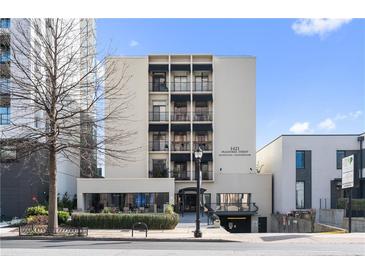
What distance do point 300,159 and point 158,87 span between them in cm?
1628

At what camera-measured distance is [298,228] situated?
36.8 meters

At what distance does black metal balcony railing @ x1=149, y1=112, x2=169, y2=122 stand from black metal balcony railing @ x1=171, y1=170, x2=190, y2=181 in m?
5.58

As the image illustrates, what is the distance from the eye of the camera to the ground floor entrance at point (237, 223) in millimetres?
43031

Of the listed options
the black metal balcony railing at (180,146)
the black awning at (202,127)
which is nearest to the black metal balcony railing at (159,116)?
the black metal balcony railing at (180,146)

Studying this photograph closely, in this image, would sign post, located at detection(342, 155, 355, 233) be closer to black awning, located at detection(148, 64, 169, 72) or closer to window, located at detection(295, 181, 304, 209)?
window, located at detection(295, 181, 304, 209)

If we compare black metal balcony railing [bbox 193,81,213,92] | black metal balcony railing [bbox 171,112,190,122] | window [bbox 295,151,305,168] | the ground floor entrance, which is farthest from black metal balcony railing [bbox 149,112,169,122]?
window [bbox 295,151,305,168]

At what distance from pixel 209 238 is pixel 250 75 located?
27.7 m

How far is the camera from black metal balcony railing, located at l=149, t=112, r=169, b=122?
150 ft

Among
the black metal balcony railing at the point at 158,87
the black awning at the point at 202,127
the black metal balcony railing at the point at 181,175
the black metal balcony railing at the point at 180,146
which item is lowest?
the black metal balcony railing at the point at 181,175

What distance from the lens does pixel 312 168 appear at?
42.2 metres

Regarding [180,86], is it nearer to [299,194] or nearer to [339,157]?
[299,194]

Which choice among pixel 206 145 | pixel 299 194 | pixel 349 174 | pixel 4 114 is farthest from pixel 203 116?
pixel 349 174

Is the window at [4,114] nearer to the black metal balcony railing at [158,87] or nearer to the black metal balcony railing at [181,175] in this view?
the black metal balcony railing at [158,87]
